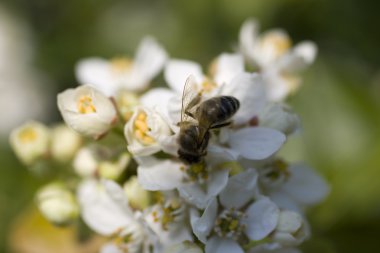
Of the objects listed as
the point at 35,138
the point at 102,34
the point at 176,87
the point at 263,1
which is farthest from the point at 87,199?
the point at 102,34

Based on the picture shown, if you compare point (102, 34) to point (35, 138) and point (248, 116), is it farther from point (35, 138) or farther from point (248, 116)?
point (248, 116)

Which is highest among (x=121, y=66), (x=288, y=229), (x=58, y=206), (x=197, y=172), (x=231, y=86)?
(x=231, y=86)

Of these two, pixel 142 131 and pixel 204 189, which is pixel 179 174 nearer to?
pixel 204 189

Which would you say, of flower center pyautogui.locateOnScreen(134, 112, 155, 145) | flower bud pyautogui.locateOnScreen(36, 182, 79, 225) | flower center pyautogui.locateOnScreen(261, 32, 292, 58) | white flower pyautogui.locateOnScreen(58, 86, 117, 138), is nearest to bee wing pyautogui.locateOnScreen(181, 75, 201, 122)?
flower center pyautogui.locateOnScreen(134, 112, 155, 145)

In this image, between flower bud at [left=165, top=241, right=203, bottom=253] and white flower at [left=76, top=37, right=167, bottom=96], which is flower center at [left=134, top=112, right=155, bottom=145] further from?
white flower at [left=76, top=37, right=167, bottom=96]

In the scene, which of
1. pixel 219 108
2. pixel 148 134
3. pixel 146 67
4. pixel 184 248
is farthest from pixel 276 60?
pixel 184 248

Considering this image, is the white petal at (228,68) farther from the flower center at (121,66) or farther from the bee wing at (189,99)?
the flower center at (121,66)

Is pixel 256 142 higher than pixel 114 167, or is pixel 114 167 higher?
Result: pixel 256 142
